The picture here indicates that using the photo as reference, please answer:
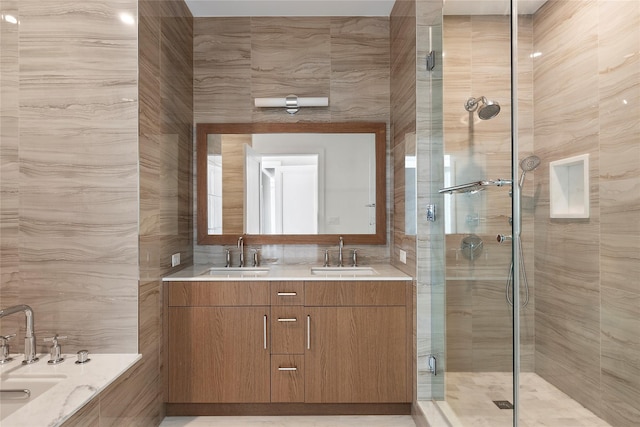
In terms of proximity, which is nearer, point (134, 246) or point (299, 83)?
point (134, 246)

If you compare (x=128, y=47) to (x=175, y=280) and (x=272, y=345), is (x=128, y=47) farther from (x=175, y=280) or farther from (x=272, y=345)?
(x=272, y=345)

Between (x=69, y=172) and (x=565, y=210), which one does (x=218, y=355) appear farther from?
(x=565, y=210)

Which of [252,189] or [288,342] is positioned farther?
[252,189]

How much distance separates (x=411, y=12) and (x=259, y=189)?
5.32 ft

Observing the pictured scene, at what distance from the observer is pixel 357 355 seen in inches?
98.2

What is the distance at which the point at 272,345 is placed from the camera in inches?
98.4

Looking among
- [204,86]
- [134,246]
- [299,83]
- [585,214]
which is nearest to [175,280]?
[134,246]

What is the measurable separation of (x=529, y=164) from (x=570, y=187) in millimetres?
176

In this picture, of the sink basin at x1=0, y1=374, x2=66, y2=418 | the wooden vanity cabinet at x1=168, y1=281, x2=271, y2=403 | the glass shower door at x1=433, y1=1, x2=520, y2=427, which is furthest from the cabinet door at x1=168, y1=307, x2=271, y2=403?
the glass shower door at x1=433, y1=1, x2=520, y2=427

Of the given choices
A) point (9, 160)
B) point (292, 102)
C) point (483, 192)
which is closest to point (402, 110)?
point (292, 102)

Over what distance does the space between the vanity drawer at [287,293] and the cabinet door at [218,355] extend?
0.34ft

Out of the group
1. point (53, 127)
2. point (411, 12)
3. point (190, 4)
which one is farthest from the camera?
point (190, 4)

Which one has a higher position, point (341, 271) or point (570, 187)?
point (570, 187)

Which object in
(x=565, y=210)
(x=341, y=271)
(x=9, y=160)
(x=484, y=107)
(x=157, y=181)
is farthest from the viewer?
(x=341, y=271)
